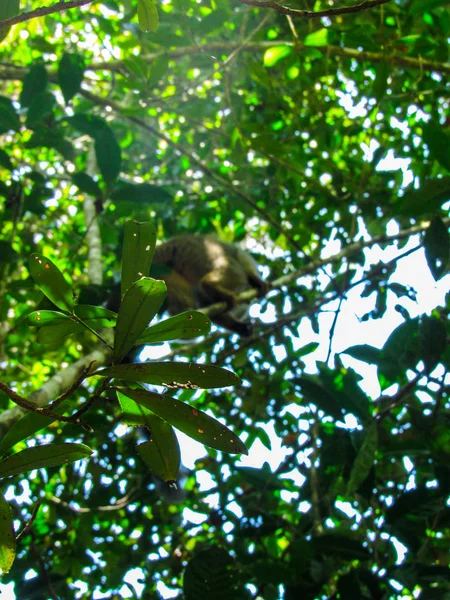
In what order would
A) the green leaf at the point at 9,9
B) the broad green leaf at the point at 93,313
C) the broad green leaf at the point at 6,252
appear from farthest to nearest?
the broad green leaf at the point at 6,252 → the green leaf at the point at 9,9 → the broad green leaf at the point at 93,313

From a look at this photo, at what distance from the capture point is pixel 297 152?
4.07 m

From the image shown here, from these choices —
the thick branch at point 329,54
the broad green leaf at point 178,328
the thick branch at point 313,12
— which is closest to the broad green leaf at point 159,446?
the broad green leaf at point 178,328

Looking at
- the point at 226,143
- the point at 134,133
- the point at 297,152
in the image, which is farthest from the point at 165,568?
the point at 134,133

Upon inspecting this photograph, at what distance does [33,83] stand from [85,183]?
64cm

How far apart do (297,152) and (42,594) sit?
11.1 ft

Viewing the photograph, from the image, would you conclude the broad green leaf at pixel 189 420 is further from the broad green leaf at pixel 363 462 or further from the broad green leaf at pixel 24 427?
the broad green leaf at pixel 363 462

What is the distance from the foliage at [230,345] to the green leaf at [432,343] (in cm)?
1

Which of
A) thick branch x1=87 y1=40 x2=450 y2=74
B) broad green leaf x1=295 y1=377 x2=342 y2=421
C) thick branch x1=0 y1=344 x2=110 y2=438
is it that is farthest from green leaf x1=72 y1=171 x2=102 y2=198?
broad green leaf x1=295 y1=377 x2=342 y2=421

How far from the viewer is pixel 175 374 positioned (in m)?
1.33

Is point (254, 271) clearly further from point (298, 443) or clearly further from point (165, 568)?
point (165, 568)

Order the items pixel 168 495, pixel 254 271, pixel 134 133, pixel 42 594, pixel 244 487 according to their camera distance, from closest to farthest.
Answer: pixel 42 594
pixel 168 495
pixel 244 487
pixel 254 271
pixel 134 133

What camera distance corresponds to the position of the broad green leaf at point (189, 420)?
134 cm

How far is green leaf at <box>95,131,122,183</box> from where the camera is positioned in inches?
128

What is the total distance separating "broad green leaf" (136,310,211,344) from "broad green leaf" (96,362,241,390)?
89mm
